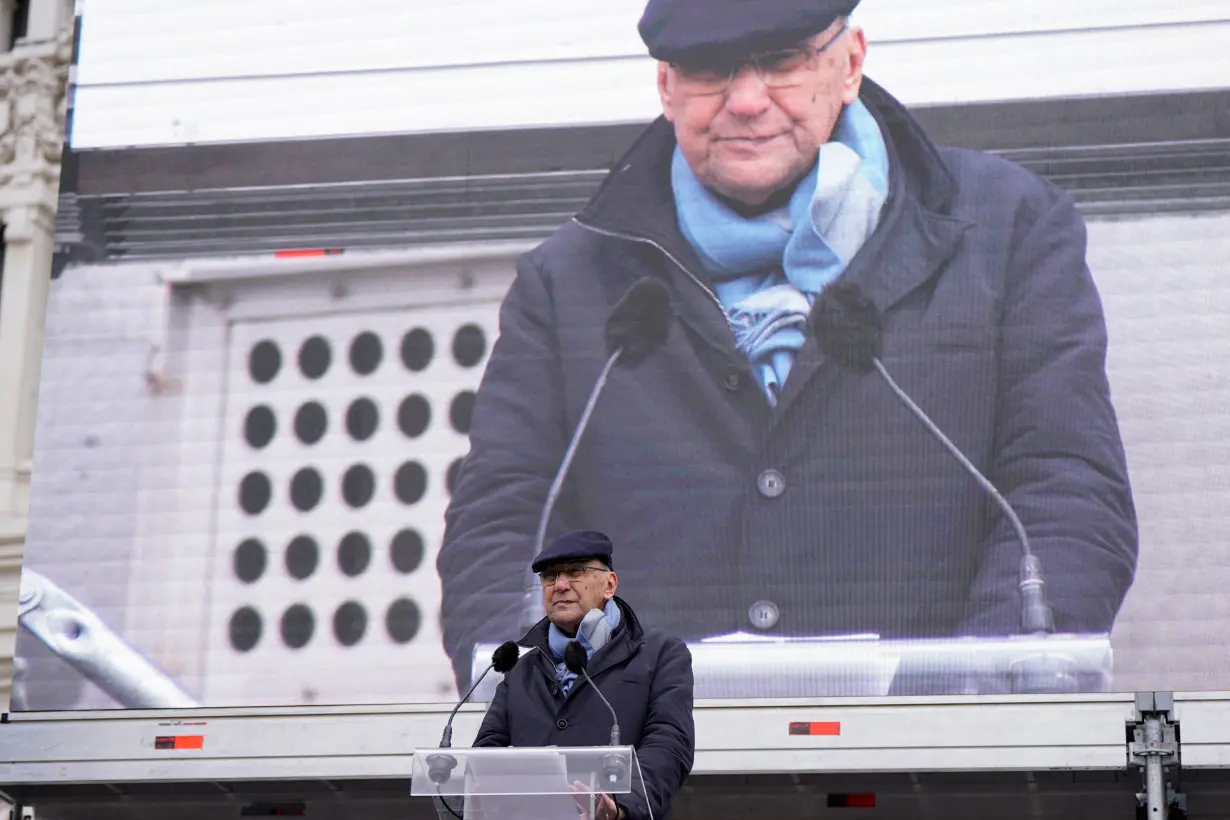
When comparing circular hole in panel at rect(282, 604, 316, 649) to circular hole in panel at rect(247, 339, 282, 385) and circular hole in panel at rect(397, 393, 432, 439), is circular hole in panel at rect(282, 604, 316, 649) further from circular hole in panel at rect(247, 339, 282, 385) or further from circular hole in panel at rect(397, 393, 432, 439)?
circular hole in panel at rect(247, 339, 282, 385)

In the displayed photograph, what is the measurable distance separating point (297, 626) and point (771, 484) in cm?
188

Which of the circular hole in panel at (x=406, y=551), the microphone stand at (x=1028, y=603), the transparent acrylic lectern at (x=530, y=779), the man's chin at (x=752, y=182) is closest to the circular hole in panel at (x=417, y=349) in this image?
the circular hole in panel at (x=406, y=551)

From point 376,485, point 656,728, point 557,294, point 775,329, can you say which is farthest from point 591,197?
point 656,728

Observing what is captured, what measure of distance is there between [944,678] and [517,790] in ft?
11.3

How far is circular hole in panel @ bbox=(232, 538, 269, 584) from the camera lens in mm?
7684

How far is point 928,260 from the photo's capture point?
743 cm

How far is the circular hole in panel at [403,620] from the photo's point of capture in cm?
749

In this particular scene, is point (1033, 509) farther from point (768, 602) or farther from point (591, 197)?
point (591, 197)

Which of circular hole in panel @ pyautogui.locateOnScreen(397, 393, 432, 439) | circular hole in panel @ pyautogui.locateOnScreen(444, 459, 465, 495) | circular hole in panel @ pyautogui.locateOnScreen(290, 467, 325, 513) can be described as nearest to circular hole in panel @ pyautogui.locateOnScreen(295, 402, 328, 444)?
circular hole in panel @ pyautogui.locateOnScreen(290, 467, 325, 513)

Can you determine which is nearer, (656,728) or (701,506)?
(656,728)

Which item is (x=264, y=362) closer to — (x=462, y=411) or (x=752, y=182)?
(x=462, y=411)

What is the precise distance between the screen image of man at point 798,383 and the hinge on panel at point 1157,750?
0.44 metres

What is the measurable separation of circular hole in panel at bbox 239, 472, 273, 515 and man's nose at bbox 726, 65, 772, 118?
231cm

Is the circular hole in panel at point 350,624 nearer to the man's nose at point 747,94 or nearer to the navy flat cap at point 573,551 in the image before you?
the man's nose at point 747,94
